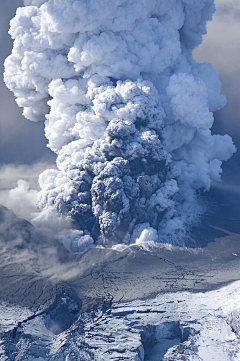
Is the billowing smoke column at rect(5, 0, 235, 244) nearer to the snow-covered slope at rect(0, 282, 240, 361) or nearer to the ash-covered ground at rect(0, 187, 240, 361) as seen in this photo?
the ash-covered ground at rect(0, 187, 240, 361)

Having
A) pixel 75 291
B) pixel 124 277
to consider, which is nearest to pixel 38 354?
pixel 75 291

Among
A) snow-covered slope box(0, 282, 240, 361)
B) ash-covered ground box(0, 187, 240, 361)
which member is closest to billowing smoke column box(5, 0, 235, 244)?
ash-covered ground box(0, 187, 240, 361)

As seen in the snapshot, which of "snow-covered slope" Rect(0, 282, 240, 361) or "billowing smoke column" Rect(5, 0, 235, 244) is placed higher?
"billowing smoke column" Rect(5, 0, 235, 244)

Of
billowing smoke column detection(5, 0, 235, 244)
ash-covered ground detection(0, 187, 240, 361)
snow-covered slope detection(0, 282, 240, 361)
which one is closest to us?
snow-covered slope detection(0, 282, 240, 361)

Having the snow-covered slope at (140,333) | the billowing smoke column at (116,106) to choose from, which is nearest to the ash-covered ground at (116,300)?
the snow-covered slope at (140,333)

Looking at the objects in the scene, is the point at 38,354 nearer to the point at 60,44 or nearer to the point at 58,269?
the point at 58,269

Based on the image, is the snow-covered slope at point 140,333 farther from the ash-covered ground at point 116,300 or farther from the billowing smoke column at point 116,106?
the billowing smoke column at point 116,106

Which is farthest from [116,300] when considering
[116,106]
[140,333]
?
[116,106]
